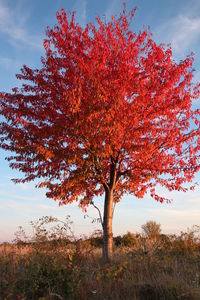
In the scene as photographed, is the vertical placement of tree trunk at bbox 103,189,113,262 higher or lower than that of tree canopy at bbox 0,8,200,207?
lower

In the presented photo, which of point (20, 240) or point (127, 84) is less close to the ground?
point (127, 84)

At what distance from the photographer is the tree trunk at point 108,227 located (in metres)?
11.6

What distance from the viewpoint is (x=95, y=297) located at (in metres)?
6.36

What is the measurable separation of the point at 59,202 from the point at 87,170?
1993mm

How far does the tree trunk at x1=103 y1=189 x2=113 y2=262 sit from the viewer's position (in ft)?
38.2

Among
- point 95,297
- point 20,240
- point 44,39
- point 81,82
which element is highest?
point 44,39

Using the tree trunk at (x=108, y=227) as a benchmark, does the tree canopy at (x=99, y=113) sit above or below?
above

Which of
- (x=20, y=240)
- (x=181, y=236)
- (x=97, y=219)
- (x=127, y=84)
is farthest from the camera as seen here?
(x=181, y=236)

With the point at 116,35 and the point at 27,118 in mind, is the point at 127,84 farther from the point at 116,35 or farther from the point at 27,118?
the point at 27,118

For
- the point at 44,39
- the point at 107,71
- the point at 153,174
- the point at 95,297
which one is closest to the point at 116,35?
the point at 107,71

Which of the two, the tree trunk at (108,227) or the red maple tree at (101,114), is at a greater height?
the red maple tree at (101,114)

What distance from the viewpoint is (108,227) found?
39.7 feet

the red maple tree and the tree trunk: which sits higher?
the red maple tree

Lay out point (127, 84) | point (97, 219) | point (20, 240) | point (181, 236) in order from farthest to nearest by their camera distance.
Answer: point (181, 236), point (97, 219), point (127, 84), point (20, 240)
